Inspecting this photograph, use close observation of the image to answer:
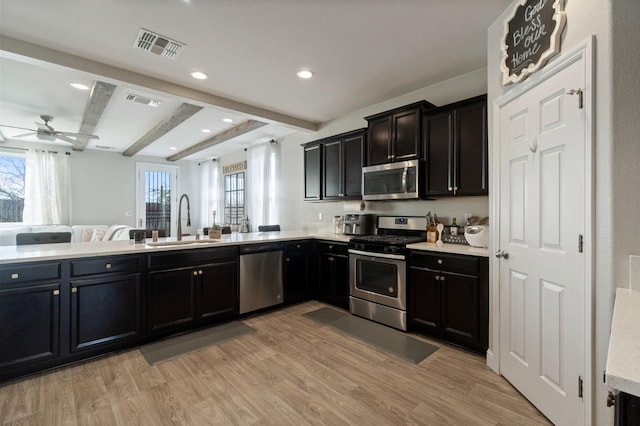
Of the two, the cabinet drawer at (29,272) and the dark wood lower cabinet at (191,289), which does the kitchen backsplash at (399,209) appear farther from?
the cabinet drawer at (29,272)

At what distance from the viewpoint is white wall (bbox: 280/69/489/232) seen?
10.2 ft

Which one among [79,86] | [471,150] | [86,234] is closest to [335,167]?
[471,150]

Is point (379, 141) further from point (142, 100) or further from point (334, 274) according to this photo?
point (142, 100)

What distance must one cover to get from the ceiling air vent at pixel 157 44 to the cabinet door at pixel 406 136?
90.6 inches

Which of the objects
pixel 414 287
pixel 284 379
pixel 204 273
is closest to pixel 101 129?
pixel 204 273

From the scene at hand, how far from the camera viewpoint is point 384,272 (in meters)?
3.19

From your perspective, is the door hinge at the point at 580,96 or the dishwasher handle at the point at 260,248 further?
the dishwasher handle at the point at 260,248

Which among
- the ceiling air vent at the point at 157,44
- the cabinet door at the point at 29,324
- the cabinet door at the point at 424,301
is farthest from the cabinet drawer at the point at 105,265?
the cabinet door at the point at 424,301

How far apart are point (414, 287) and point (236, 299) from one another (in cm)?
196

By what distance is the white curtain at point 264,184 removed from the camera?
19.2ft

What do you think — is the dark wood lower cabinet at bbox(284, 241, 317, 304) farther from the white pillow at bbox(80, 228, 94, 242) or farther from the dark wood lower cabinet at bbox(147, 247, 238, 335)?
the white pillow at bbox(80, 228, 94, 242)

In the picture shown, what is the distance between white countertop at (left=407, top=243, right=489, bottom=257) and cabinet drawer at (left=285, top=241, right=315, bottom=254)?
59.4 inches

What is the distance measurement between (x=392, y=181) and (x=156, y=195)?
6.92m

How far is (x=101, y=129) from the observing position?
5234 mm
